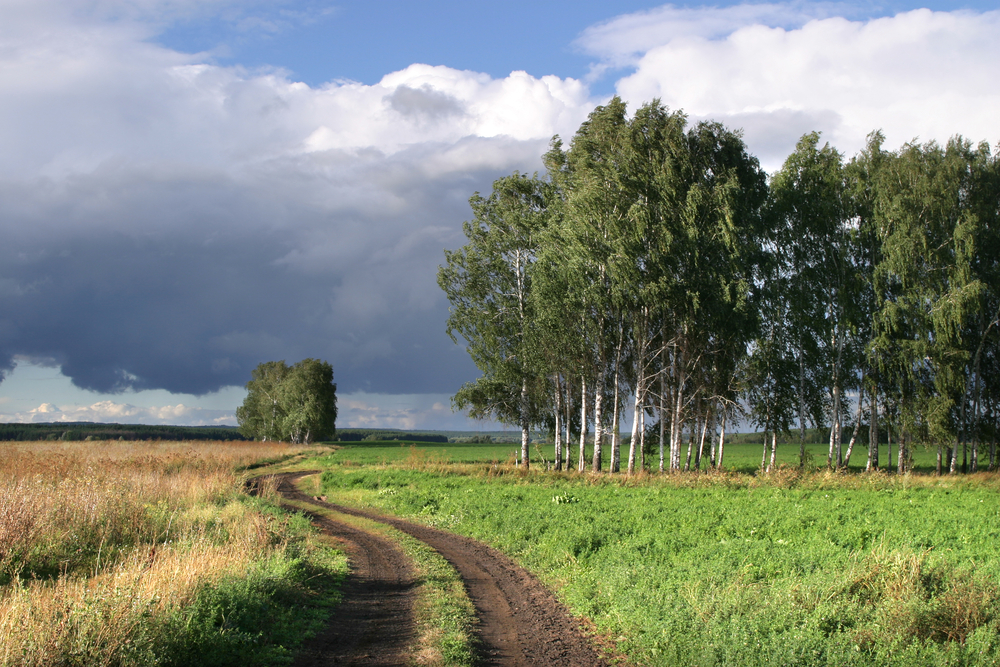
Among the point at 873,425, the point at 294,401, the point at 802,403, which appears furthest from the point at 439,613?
the point at 294,401

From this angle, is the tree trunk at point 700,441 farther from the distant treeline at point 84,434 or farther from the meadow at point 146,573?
the distant treeline at point 84,434

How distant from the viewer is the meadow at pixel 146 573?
6254 millimetres

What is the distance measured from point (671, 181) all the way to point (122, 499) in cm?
2356

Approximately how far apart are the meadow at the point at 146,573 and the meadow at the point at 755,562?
14.6 feet

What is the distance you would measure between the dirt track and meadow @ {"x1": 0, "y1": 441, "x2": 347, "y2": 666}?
0.50 meters

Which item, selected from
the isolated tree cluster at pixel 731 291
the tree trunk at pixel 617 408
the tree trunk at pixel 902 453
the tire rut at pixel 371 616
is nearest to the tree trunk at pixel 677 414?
the isolated tree cluster at pixel 731 291

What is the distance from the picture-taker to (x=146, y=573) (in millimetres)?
8234

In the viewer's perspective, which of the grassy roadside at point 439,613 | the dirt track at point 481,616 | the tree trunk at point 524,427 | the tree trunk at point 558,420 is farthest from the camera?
the tree trunk at point 524,427

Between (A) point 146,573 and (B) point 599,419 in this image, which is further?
(B) point 599,419

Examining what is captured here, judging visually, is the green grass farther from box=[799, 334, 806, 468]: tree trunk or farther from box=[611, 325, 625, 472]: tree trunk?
box=[611, 325, 625, 472]: tree trunk

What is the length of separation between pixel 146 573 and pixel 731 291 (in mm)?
23414

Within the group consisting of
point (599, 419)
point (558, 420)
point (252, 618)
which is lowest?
point (252, 618)

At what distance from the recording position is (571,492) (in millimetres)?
21625

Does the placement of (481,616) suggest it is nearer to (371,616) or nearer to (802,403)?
(371,616)
